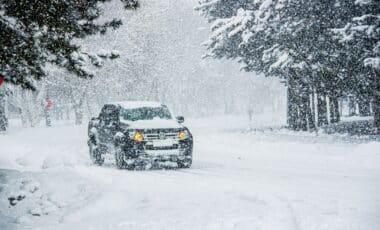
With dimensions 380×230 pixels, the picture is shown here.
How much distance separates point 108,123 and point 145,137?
218 cm

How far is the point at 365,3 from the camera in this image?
21062mm

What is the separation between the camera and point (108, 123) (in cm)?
1667

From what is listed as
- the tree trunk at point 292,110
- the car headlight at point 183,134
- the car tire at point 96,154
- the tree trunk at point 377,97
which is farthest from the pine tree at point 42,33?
the tree trunk at point 292,110

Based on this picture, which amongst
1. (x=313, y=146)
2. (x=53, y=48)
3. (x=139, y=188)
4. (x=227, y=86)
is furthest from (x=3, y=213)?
(x=227, y=86)

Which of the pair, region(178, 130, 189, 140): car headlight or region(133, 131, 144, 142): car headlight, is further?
region(178, 130, 189, 140): car headlight

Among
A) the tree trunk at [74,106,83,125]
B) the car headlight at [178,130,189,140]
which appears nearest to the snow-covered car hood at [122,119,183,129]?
the car headlight at [178,130,189,140]

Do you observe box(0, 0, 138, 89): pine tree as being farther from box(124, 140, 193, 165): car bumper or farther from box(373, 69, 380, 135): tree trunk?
box(373, 69, 380, 135): tree trunk

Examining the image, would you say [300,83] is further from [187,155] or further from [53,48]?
[53,48]

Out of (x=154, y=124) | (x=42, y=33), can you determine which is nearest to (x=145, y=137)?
(x=154, y=124)

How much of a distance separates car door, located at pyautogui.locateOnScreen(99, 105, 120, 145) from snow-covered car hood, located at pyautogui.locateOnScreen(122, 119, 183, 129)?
0.47m

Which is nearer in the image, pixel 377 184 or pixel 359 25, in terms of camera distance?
pixel 377 184

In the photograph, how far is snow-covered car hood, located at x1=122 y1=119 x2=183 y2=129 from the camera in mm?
15141

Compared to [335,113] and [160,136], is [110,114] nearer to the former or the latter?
[160,136]

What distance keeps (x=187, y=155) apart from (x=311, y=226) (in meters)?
7.67
